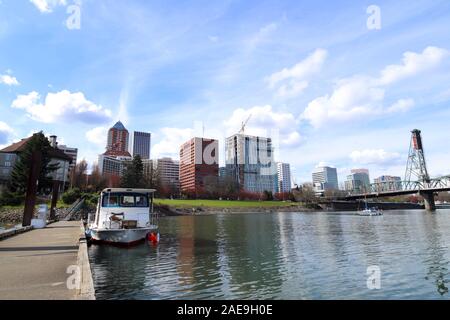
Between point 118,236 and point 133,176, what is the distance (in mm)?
85414

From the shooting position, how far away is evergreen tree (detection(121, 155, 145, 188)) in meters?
109

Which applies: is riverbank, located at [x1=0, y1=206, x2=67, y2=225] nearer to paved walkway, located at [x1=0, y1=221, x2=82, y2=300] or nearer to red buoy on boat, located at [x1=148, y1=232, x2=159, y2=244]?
red buoy on boat, located at [x1=148, y1=232, x2=159, y2=244]

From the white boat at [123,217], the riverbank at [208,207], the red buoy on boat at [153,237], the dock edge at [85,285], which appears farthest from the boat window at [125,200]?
the riverbank at [208,207]

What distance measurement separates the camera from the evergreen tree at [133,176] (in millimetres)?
108812

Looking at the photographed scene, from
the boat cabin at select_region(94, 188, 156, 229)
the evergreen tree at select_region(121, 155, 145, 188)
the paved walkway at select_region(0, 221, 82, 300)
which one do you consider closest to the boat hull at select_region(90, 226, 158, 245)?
the boat cabin at select_region(94, 188, 156, 229)

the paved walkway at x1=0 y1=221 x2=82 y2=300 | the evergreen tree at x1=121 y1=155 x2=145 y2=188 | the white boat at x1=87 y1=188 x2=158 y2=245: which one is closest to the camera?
the paved walkway at x1=0 y1=221 x2=82 y2=300

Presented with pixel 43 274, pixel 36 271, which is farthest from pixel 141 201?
pixel 43 274

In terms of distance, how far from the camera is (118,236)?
27125mm

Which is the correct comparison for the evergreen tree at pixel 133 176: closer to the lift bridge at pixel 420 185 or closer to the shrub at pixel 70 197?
the shrub at pixel 70 197

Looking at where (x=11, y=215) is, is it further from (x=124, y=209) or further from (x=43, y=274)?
(x=43, y=274)

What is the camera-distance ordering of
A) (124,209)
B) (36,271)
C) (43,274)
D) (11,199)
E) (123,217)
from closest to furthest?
(43,274) < (36,271) < (123,217) < (124,209) < (11,199)

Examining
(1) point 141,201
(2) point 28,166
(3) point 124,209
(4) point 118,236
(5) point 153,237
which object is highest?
(2) point 28,166
